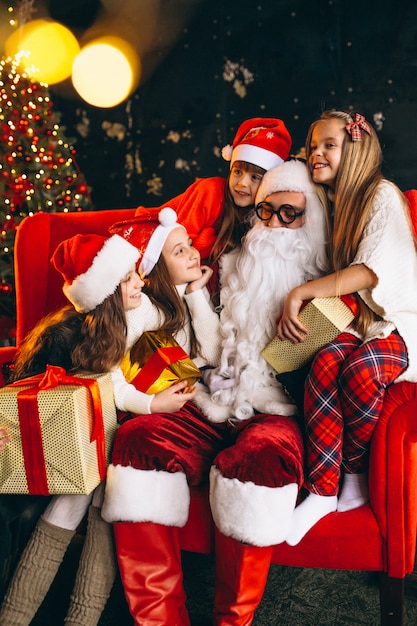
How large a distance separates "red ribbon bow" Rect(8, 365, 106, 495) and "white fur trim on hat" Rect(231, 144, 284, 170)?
1198mm

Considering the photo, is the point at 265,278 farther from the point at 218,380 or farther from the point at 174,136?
the point at 174,136

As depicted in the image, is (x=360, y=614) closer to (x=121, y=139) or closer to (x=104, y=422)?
(x=104, y=422)

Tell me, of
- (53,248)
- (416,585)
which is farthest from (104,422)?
(416,585)

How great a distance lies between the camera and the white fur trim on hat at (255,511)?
5.36ft

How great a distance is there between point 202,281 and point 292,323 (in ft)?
1.60

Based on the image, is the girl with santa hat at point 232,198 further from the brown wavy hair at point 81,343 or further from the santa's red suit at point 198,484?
the santa's red suit at point 198,484

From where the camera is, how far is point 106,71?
5.12 m

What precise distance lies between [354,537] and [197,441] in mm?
578

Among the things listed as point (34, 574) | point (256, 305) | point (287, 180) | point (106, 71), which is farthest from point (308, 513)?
point (106, 71)

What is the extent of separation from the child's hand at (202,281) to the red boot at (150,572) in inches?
36.6

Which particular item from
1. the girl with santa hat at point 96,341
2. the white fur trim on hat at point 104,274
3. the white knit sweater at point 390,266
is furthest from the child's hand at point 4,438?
the white knit sweater at point 390,266

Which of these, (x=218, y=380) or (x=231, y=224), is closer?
(x=218, y=380)

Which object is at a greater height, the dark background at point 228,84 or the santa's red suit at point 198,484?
the dark background at point 228,84

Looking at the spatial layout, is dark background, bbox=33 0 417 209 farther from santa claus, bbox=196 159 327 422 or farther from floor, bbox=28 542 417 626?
floor, bbox=28 542 417 626
